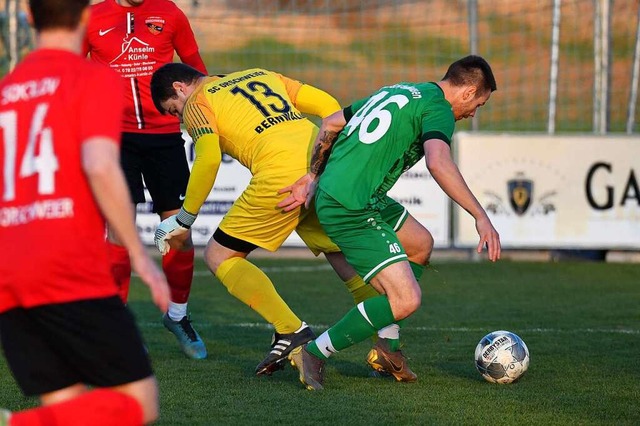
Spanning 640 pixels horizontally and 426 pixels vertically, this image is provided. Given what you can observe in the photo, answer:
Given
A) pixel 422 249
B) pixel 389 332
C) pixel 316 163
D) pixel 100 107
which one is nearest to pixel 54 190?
pixel 100 107

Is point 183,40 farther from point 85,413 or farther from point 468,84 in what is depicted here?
point 85,413

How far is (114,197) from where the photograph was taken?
3.21m

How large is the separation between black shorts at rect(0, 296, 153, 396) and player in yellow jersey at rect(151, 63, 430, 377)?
8.79ft

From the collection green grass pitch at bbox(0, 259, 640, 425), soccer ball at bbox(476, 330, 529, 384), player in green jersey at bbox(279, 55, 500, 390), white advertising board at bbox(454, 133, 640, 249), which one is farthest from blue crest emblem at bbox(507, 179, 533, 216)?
player in green jersey at bbox(279, 55, 500, 390)

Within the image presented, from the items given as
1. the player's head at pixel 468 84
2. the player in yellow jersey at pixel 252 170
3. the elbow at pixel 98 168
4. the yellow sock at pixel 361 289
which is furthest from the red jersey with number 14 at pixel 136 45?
the elbow at pixel 98 168

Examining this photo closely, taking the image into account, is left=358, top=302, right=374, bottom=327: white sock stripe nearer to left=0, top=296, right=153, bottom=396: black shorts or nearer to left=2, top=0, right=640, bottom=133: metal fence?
left=0, top=296, right=153, bottom=396: black shorts

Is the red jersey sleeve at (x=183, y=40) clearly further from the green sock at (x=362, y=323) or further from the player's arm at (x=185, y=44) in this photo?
the green sock at (x=362, y=323)

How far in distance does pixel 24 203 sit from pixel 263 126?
9.84 ft

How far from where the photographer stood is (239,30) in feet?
47.9

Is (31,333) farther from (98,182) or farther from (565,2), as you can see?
(565,2)

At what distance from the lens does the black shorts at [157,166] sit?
280 inches

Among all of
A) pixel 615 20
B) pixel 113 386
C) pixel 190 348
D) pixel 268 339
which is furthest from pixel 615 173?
pixel 113 386

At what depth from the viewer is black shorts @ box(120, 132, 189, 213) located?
280 inches

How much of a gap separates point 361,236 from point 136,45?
2197 mm
